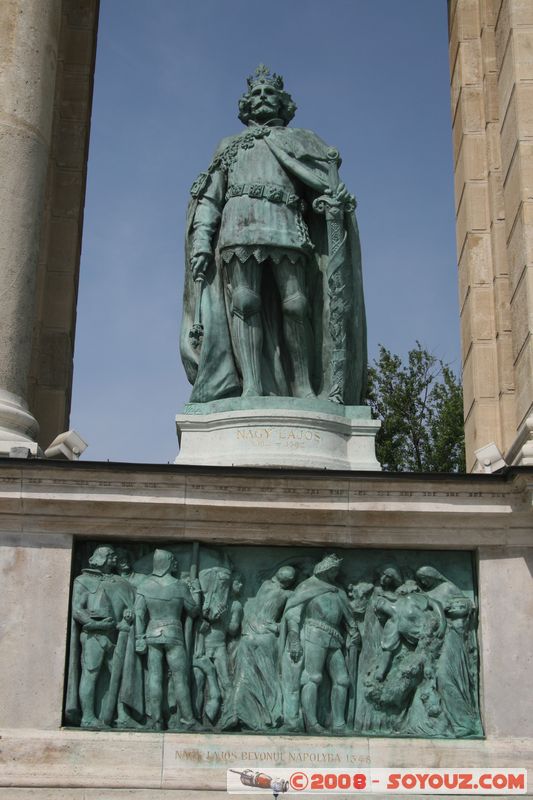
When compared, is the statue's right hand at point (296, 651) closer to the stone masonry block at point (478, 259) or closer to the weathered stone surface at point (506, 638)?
the weathered stone surface at point (506, 638)


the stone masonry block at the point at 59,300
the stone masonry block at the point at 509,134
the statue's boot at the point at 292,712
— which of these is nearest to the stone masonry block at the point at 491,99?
the stone masonry block at the point at 509,134

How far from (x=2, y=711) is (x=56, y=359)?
5.56 m

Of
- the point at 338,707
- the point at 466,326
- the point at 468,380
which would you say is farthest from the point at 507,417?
the point at 338,707

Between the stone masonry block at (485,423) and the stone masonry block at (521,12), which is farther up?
the stone masonry block at (521,12)

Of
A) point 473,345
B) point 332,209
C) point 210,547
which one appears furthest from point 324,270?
point 210,547

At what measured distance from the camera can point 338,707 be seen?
1145 centimetres

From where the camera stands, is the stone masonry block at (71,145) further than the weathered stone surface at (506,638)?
Yes

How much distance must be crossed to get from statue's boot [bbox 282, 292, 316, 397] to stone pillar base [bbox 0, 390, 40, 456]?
290 centimetres

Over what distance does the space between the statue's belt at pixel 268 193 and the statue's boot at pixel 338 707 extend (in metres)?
5.39

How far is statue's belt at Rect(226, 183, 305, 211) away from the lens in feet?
45.3

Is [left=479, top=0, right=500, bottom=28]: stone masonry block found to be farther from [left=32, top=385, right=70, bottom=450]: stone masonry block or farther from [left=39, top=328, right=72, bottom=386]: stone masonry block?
[left=32, top=385, right=70, bottom=450]: stone masonry block

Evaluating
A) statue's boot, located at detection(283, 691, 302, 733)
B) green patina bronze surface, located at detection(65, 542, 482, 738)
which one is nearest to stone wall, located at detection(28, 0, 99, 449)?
green patina bronze surface, located at detection(65, 542, 482, 738)

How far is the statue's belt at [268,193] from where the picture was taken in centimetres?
1382

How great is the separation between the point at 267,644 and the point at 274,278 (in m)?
4.33
